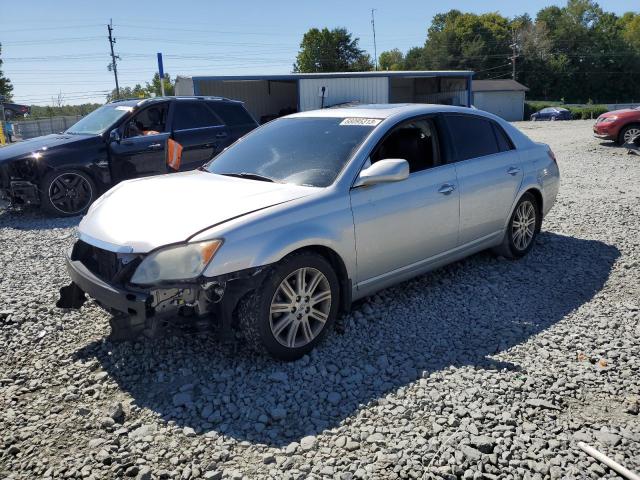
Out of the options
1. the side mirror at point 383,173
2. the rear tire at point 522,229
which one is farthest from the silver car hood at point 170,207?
the rear tire at point 522,229

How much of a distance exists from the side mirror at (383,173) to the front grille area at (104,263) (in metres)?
1.68

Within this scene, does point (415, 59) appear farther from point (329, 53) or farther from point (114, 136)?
point (114, 136)

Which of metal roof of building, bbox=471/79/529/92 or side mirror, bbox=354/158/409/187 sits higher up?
metal roof of building, bbox=471/79/529/92

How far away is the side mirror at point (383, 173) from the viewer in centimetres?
405

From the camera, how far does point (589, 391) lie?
134 inches

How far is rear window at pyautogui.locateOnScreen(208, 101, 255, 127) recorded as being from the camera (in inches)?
389

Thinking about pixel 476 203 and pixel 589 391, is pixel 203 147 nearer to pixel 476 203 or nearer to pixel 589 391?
pixel 476 203

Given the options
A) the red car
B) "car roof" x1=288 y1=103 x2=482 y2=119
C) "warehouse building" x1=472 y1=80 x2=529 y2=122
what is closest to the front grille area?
"car roof" x1=288 y1=103 x2=482 y2=119

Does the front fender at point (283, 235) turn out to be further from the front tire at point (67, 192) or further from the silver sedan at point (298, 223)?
the front tire at point (67, 192)

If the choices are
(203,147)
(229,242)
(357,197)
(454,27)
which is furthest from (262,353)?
(454,27)

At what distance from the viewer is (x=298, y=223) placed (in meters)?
3.71

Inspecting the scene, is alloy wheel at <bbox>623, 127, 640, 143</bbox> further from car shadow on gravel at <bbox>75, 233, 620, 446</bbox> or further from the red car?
car shadow on gravel at <bbox>75, 233, 620, 446</bbox>

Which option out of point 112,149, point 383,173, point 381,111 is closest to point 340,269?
point 383,173

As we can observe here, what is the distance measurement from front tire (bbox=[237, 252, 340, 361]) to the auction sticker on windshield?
1.29 m
